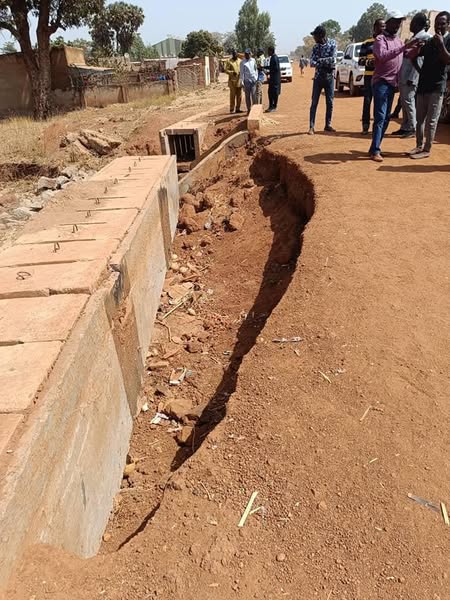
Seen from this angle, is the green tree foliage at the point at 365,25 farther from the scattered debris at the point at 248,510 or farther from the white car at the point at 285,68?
the scattered debris at the point at 248,510

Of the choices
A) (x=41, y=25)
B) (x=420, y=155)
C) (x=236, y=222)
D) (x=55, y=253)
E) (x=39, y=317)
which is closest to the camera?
(x=39, y=317)

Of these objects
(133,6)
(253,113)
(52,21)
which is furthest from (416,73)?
(133,6)

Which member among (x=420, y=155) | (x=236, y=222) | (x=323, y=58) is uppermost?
→ (x=323, y=58)

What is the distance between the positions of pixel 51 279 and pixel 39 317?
1.74ft

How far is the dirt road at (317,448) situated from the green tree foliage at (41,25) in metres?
18.4

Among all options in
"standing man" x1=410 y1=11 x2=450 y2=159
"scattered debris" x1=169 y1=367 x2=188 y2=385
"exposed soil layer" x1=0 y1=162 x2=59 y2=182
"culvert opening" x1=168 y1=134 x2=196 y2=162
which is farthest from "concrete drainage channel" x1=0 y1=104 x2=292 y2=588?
"exposed soil layer" x1=0 y1=162 x2=59 y2=182

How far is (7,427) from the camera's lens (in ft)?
7.07

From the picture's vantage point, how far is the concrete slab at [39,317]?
9.27 ft

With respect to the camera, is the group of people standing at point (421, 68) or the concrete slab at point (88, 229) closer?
the concrete slab at point (88, 229)

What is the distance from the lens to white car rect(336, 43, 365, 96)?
45.8 ft

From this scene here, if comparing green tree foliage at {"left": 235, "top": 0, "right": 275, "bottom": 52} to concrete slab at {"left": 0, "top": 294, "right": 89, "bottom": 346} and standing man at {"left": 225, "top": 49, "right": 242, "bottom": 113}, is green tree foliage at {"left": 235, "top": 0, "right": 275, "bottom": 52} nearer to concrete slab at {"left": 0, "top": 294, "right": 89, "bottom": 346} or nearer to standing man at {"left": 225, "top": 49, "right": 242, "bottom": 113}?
standing man at {"left": 225, "top": 49, "right": 242, "bottom": 113}

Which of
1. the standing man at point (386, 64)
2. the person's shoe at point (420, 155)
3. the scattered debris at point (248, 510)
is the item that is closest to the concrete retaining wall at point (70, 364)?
the scattered debris at point (248, 510)

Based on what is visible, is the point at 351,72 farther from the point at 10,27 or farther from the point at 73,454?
the point at 73,454

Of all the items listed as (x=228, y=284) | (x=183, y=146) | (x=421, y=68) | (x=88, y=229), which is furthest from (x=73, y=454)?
(x=183, y=146)
